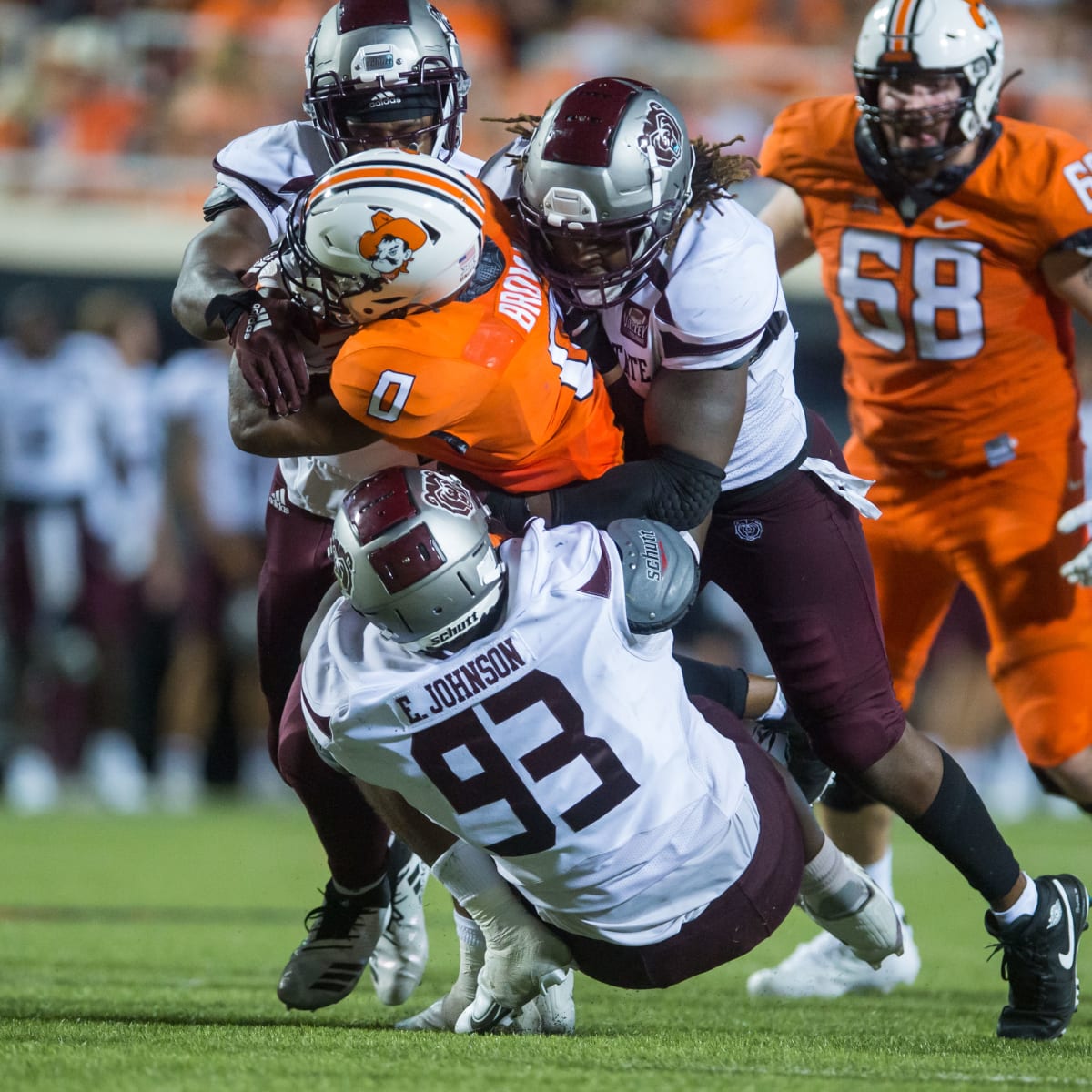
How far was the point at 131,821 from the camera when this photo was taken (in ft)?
26.1

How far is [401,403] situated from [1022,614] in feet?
6.52

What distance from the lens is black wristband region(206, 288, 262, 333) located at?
3.34 meters

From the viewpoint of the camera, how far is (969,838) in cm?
353

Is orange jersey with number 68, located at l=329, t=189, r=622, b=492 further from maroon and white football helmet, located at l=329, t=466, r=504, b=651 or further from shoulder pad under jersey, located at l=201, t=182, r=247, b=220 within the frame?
shoulder pad under jersey, located at l=201, t=182, r=247, b=220

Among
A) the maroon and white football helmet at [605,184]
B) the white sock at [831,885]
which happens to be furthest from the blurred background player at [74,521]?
the white sock at [831,885]

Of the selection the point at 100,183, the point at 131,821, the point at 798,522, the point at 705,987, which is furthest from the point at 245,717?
the point at 798,522

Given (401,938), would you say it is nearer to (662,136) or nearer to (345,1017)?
(345,1017)

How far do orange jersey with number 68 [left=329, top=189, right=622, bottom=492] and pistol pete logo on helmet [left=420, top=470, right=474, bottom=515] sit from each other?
147mm

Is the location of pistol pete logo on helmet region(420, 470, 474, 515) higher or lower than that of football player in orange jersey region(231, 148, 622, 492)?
lower

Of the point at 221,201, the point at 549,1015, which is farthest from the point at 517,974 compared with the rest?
the point at 221,201

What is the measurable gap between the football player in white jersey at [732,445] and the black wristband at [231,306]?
53cm

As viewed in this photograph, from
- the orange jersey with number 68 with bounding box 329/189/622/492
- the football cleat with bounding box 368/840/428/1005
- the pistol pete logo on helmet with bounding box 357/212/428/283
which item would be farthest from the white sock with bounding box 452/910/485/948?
the pistol pete logo on helmet with bounding box 357/212/428/283

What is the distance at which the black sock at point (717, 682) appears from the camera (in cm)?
360

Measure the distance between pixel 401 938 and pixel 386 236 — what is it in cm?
172
